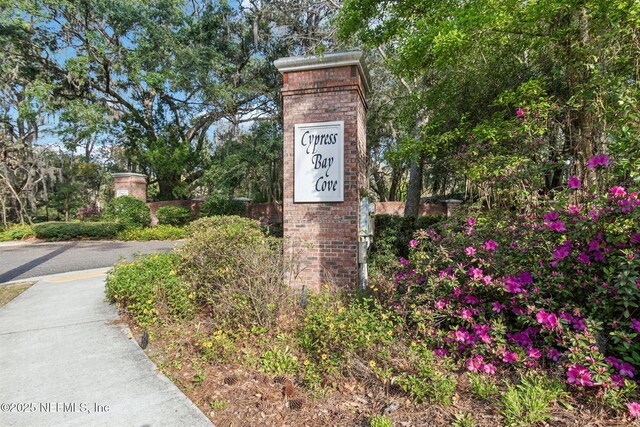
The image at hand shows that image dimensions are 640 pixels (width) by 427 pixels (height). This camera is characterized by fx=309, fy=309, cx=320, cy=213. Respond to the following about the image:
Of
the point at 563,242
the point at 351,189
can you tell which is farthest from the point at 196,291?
→ the point at 563,242

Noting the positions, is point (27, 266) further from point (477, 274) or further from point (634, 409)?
point (634, 409)

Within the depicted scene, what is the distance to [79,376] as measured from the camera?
2621 millimetres

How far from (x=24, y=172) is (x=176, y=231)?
1260 cm

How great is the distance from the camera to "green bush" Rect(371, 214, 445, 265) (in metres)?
6.71

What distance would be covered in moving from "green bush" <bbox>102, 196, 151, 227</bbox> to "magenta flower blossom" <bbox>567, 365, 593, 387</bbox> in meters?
15.6

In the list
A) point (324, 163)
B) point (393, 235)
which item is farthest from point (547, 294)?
point (393, 235)

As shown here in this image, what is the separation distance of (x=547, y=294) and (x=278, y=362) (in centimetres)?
238

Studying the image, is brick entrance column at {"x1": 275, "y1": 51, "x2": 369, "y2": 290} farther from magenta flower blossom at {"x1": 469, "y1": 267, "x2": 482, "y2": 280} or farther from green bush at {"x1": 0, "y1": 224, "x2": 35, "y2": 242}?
green bush at {"x1": 0, "y1": 224, "x2": 35, "y2": 242}

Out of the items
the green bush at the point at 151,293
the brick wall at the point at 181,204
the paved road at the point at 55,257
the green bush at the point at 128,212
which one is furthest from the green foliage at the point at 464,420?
the brick wall at the point at 181,204

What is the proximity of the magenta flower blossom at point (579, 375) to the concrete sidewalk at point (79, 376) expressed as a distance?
2426mm

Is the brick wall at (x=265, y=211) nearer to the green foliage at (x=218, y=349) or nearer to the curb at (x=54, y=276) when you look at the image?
the curb at (x=54, y=276)

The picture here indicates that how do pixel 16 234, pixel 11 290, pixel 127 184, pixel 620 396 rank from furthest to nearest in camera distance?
pixel 127 184
pixel 16 234
pixel 11 290
pixel 620 396

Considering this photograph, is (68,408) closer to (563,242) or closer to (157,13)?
(563,242)

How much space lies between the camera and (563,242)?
2.59m
